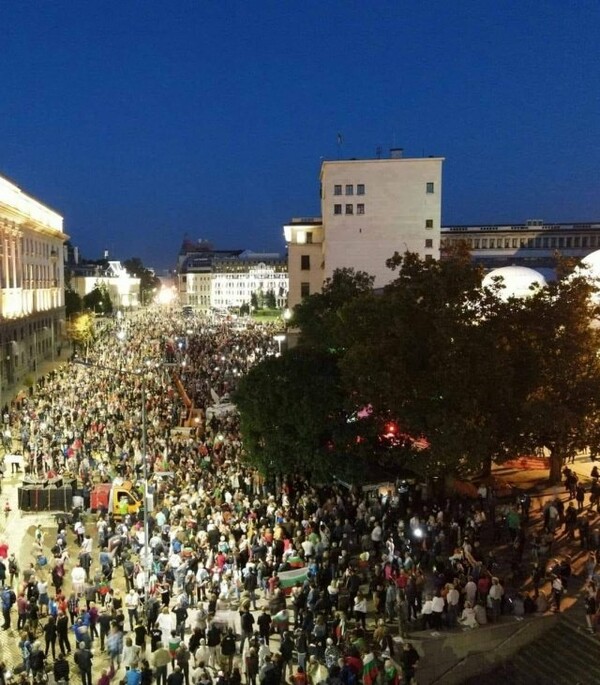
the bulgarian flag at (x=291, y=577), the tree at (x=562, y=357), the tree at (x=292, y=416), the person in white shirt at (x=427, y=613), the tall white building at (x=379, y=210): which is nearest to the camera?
the person in white shirt at (x=427, y=613)

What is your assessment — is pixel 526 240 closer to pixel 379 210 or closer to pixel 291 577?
pixel 379 210

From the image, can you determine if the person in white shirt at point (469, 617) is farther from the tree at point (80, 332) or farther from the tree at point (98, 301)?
the tree at point (98, 301)

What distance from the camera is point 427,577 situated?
55.7 feet

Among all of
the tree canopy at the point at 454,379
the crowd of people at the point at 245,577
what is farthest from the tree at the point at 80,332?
the tree canopy at the point at 454,379

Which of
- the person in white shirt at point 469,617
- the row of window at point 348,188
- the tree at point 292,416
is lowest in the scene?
the person in white shirt at point 469,617

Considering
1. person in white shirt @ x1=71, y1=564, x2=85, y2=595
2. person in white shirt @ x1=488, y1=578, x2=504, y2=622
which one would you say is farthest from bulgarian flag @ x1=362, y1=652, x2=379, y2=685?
person in white shirt @ x1=71, y1=564, x2=85, y2=595

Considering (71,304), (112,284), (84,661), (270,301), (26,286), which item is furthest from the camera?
(270,301)

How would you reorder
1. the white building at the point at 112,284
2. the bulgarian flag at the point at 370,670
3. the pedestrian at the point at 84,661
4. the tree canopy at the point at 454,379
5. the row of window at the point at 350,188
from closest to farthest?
the bulgarian flag at the point at 370,670 → the pedestrian at the point at 84,661 → the tree canopy at the point at 454,379 → the row of window at the point at 350,188 → the white building at the point at 112,284

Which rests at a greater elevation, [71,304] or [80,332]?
[71,304]

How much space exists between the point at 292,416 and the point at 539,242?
118433mm

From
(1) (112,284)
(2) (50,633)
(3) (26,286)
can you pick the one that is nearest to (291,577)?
(2) (50,633)

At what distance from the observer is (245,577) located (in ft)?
55.0

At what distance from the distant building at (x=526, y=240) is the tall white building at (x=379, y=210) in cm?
6985

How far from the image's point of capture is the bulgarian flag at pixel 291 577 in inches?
655
